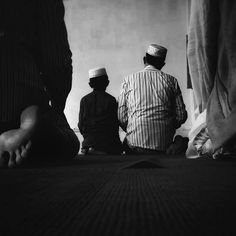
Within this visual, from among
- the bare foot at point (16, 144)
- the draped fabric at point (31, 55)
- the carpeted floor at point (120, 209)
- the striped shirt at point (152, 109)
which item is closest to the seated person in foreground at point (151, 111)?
the striped shirt at point (152, 109)

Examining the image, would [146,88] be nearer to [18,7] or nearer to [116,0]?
[18,7]

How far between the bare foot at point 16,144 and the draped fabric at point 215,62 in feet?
1.89

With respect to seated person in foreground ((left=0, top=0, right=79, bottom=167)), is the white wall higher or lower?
higher

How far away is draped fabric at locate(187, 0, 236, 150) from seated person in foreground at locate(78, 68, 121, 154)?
1156 millimetres

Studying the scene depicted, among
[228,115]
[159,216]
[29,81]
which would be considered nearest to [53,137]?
[29,81]

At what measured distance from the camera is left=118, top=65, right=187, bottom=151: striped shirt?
7.47ft

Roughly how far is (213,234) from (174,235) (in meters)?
0.03

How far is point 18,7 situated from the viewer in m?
1.23

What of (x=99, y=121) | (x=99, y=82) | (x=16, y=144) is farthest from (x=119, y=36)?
(x=16, y=144)

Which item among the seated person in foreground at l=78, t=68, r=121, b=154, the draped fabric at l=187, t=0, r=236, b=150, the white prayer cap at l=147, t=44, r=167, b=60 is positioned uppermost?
the white prayer cap at l=147, t=44, r=167, b=60

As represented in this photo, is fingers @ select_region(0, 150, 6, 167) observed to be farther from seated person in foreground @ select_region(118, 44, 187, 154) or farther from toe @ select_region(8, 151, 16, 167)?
seated person in foreground @ select_region(118, 44, 187, 154)

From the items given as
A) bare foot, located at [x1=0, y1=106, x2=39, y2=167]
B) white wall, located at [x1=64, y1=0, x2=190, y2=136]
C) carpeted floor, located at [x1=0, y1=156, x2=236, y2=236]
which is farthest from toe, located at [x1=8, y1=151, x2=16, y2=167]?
white wall, located at [x1=64, y1=0, x2=190, y2=136]

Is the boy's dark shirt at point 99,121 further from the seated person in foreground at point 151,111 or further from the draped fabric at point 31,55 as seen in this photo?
the draped fabric at point 31,55

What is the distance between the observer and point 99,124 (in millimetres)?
2578
